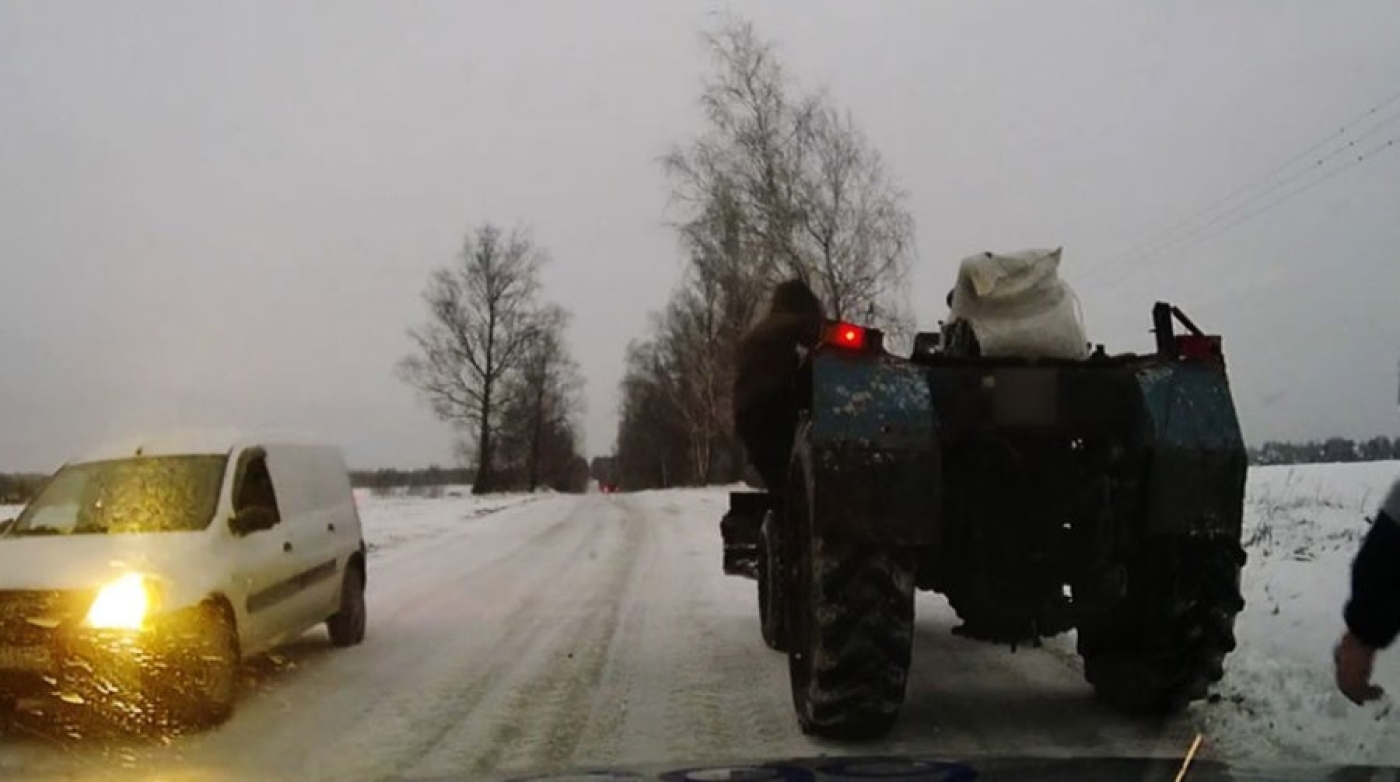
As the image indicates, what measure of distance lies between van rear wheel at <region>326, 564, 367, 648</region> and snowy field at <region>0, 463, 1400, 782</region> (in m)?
0.16

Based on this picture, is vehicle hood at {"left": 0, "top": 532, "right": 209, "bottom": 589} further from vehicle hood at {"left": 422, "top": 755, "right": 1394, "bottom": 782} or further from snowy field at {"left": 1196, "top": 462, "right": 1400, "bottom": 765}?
snowy field at {"left": 1196, "top": 462, "right": 1400, "bottom": 765}

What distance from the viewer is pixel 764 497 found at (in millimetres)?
11547

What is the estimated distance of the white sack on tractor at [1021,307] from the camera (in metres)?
7.28

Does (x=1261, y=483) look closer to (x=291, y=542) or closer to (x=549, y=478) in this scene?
(x=291, y=542)

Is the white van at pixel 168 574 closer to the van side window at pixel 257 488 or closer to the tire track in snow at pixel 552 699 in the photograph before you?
the van side window at pixel 257 488

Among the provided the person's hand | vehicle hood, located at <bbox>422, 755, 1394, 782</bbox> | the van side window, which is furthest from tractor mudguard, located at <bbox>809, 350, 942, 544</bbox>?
the van side window

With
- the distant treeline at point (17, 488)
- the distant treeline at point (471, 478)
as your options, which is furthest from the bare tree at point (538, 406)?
the distant treeline at point (17, 488)

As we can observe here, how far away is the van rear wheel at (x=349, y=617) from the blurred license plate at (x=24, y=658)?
3.47 meters

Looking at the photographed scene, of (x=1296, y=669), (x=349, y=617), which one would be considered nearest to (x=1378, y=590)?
(x=1296, y=669)

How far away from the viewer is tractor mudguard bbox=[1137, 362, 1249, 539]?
6875mm

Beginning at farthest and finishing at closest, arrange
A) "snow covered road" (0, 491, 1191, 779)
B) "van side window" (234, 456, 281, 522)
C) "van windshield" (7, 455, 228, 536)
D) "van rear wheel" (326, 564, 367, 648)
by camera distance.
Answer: "van rear wheel" (326, 564, 367, 648), "van side window" (234, 456, 281, 522), "van windshield" (7, 455, 228, 536), "snow covered road" (0, 491, 1191, 779)

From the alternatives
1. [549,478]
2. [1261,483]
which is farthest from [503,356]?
[1261,483]

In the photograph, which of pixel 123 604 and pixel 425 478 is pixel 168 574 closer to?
pixel 123 604

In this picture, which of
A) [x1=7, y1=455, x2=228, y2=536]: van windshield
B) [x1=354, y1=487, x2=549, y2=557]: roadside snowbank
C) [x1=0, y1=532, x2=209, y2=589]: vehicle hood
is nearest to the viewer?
[x1=0, y1=532, x2=209, y2=589]: vehicle hood
